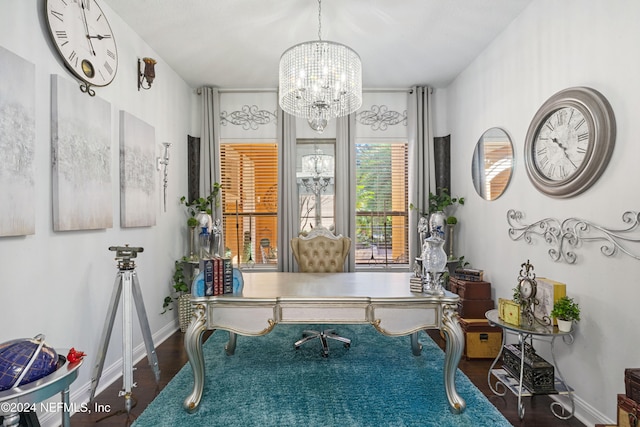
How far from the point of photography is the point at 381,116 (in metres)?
4.38

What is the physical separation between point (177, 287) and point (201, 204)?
106cm

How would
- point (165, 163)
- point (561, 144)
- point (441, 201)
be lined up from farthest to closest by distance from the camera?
point (441, 201) < point (165, 163) < point (561, 144)

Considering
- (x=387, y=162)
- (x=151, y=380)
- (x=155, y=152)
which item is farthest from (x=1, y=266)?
(x=387, y=162)

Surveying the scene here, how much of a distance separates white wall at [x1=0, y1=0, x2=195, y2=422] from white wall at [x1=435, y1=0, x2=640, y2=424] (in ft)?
11.2

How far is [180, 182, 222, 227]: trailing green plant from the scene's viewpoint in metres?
3.92

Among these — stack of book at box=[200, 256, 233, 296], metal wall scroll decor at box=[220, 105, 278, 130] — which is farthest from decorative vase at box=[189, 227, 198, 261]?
stack of book at box=[200, 256, 233, 296]

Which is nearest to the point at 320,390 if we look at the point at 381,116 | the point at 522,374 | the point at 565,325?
the point at 522,374

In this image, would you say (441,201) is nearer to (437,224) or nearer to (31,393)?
(437,224)

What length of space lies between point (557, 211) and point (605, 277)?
554 mm

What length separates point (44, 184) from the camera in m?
1.99

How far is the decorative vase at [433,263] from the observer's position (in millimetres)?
2125

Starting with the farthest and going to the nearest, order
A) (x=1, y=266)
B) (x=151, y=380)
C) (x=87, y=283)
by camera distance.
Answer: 1. (x=151, y=380)
2. (x=87, y=283)
3. (x=1, y=266)

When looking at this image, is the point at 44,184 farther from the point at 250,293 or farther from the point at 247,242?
the point at 247,242

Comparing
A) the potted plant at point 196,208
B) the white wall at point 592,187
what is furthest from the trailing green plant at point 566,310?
the potted plant at point 196,208
